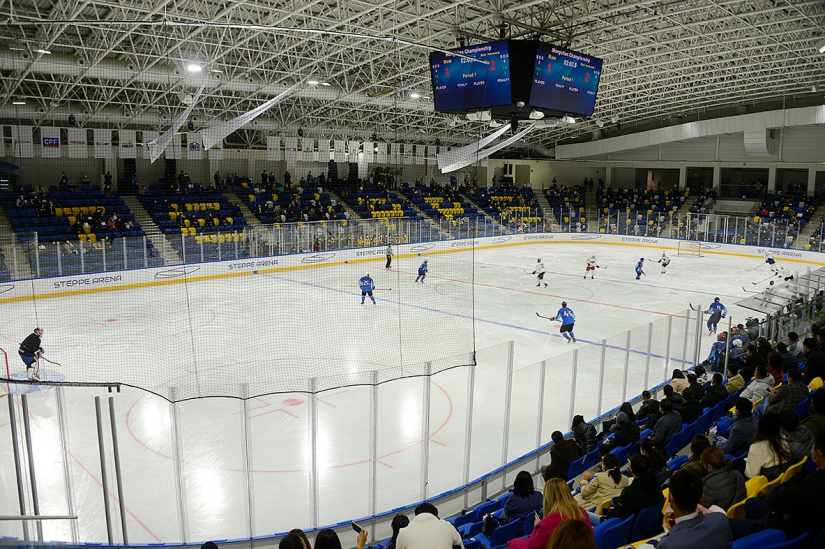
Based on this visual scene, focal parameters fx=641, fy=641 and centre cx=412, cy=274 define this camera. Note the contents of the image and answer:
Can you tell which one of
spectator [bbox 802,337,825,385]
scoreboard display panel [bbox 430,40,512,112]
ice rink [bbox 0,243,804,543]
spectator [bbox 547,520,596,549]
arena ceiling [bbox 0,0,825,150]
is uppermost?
Result: arena ceiling [bbox 0,0,825,150]

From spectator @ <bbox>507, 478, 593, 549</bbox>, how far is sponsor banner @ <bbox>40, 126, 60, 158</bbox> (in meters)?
18.4

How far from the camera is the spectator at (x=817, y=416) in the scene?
453cm

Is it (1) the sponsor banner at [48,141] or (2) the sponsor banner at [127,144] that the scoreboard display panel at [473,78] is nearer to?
(1) the sponsor banner at [48,141]

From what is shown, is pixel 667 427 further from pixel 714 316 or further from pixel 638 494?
pixel 714 316

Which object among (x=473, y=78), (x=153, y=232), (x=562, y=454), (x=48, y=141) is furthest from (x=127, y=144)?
(x=562, y=454)

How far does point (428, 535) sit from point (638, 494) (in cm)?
152

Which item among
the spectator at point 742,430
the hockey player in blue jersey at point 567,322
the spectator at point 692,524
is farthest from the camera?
the hockey player in blue jersey at point 567,322

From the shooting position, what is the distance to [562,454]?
5.89 meters

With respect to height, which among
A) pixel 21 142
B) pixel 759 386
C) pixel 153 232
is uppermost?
pixel 21 142

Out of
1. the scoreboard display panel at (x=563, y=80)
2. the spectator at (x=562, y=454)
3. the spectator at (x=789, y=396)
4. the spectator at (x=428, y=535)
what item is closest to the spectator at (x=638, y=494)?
the spectator at (x=428, y=535)

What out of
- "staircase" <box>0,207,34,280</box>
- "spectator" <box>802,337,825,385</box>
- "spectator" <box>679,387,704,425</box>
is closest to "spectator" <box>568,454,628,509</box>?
"spectator" <box>679,387,704,425</box>

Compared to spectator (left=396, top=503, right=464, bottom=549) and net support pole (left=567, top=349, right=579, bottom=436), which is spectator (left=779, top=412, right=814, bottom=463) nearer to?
spectator (left=396, top=503, right=464, bottom=549)

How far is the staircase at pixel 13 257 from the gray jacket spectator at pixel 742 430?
17.7m

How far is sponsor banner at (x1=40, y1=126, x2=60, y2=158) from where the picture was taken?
17766 millimetres
